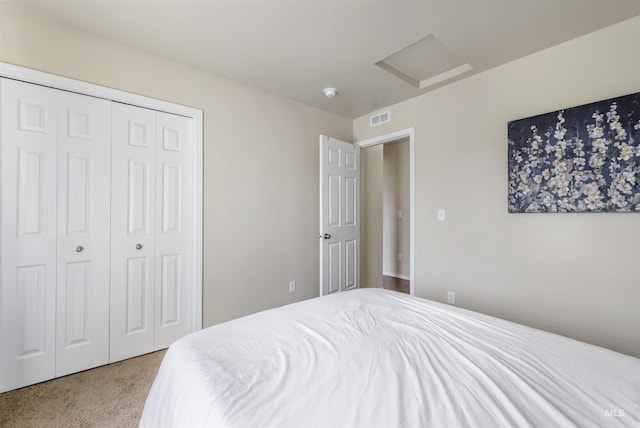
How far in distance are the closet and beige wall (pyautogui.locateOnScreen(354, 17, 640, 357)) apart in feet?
7.76

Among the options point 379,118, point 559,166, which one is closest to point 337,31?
point 379,118

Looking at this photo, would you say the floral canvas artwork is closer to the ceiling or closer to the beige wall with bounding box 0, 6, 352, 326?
the ceiling

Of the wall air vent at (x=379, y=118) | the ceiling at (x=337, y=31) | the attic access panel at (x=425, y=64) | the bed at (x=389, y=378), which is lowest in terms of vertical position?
the bed at (x=389, y=378)

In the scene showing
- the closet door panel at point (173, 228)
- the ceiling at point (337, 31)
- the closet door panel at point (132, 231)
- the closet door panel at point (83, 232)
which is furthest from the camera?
the closet door panel at point (173, 228)

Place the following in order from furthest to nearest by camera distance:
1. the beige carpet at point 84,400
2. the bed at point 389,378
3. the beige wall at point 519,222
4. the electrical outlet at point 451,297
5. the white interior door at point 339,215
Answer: the white interior door at point 339,215 → the electrical outlet at point 451,297 → the beige wall at point 519,222 → the beige carpet at point 84,400 → the bed at point 389,378

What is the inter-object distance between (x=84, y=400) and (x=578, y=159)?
3663 mm

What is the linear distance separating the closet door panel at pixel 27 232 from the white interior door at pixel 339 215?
218 cm

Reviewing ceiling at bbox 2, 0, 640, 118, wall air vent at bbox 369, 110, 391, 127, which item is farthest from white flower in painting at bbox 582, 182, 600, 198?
wall air vent at bbox 369, 110, 391, 127

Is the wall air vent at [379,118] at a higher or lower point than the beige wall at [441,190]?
higher

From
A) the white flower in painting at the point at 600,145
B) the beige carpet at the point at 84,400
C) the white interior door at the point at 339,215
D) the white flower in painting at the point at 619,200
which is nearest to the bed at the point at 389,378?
the beige carpet at the point at 84,400

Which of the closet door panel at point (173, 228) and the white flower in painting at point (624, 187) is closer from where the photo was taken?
the white flower in painting at point (624, 187)

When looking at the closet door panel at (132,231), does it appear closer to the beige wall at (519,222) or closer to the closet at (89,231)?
the closet at (89,231)

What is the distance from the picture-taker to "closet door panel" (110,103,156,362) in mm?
2129

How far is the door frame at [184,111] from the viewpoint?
1.87 meters
